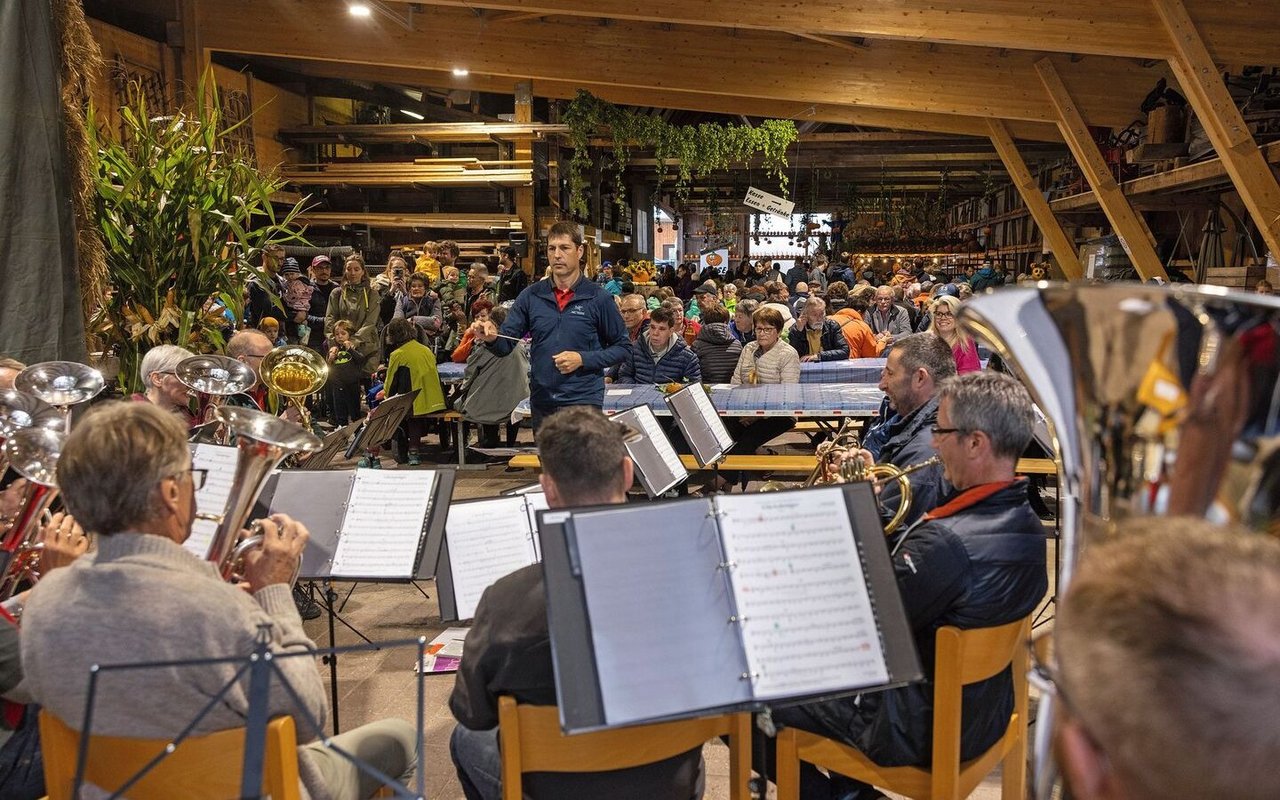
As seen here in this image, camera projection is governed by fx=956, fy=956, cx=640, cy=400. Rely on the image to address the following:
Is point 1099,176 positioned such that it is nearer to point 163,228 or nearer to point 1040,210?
point 1040,210

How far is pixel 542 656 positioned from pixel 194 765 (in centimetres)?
63

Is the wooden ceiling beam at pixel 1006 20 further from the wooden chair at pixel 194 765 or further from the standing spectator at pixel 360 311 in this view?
the wooden chair at pixel 194 765

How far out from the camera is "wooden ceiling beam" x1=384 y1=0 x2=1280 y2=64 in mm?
6078

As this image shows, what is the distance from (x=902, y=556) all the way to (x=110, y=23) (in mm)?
9763

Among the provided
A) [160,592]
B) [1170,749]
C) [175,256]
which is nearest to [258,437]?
[160,592]

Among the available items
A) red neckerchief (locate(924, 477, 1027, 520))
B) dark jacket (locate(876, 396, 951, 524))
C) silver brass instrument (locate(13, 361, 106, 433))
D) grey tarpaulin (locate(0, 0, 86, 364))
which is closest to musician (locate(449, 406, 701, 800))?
red neckerchief (locate(924, 477, 1027, 520))

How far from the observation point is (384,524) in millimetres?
2900

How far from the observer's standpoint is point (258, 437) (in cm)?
212

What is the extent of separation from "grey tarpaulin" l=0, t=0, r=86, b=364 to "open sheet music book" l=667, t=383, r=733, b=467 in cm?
260

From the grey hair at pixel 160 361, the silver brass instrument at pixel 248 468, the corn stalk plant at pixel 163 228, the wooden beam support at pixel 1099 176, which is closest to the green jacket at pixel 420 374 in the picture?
the corn stalk plant at pixel 163 228

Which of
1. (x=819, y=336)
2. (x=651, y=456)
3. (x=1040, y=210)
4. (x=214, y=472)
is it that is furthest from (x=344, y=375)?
(x=1040, y=210)

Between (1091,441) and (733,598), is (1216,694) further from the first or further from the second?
(733,598)

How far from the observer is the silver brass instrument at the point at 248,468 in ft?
6.99

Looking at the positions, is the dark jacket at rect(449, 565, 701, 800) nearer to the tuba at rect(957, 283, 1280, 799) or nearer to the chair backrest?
the chair backrest
